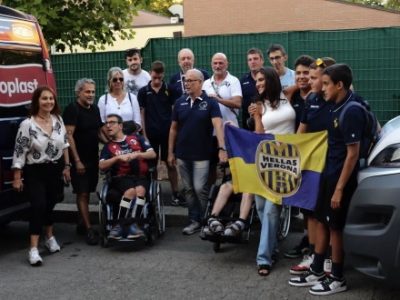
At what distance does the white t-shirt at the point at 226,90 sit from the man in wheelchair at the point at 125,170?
3.55ft

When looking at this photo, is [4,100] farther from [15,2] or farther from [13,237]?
[15,2]

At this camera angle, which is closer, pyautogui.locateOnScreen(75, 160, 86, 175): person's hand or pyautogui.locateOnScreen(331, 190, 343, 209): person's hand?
pyautogui.locateOnScreen(331, 190, 343, 209): person's hand

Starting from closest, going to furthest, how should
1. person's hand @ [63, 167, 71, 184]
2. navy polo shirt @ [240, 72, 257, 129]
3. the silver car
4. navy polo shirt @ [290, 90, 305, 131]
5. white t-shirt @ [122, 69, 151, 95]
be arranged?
1. the silver car
2. navy polo shirt @ [290, 90, 305, 131]
3. person's hand @ [63, 167, 71, 184]
4. navy polo shirt @ [240, 72, 257, 129]
5. white t-shirt @ [122, 69, 151, 95]

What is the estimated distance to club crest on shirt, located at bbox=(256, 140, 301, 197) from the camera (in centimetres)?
492

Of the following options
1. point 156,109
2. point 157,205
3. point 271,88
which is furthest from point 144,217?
point 271,88

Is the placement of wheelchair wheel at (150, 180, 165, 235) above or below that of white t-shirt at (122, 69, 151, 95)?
below

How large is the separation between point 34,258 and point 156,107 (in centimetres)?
254

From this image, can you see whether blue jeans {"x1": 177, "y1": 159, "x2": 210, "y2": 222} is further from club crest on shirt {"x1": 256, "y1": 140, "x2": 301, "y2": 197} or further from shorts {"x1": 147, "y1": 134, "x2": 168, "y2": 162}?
club crest on shirt {"x1": 256, "y1": 140, "x2": 301, "y2": 197}

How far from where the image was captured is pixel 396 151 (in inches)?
156

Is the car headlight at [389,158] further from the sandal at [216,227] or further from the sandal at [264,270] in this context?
the sandal at [216,227]

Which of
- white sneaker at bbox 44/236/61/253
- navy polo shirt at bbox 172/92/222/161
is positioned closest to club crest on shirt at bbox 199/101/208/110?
navy polo shirt at bbox 172/92/222/161

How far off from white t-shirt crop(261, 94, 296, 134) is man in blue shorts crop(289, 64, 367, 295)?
0.74 meters

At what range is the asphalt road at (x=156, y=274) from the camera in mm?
4645

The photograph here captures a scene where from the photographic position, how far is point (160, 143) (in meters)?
7.34
